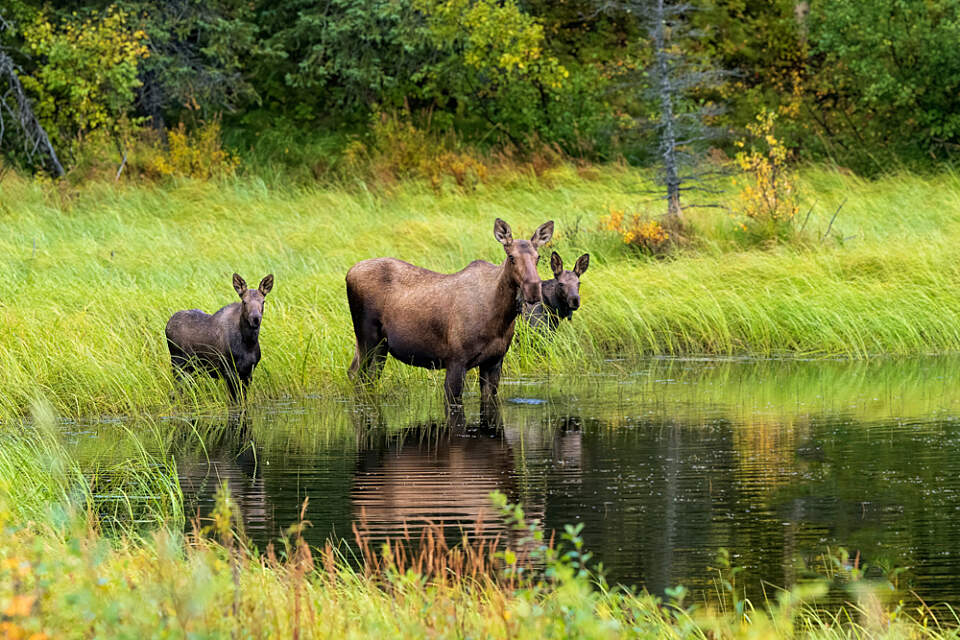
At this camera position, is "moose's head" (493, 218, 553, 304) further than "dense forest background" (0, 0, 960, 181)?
No

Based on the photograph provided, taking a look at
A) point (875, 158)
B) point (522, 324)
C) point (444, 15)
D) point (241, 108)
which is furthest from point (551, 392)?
point (241, 108)

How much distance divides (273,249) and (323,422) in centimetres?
744

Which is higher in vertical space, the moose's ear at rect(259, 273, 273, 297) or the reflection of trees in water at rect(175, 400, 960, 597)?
the moose's ear at rect(259, 273, 273, 297)

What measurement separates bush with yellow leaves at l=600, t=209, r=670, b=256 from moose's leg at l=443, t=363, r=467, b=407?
7698 mm

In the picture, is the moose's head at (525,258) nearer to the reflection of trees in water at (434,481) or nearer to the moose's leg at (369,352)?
the reflection of trees in water at (434,481)

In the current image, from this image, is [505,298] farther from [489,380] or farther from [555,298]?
[555,298]

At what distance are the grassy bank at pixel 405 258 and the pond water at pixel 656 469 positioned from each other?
0.90 m

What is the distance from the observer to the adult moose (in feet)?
41.0

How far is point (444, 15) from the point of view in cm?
3212

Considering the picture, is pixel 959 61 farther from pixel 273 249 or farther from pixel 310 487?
pixel 310 487

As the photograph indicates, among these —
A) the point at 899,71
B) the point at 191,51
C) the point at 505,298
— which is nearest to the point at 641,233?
the point at 505,298

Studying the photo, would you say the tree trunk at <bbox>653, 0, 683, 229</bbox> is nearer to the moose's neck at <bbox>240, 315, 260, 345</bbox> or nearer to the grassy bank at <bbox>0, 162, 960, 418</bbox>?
the grassy bank at <bbox>0, 162, 960, 418</bbox>

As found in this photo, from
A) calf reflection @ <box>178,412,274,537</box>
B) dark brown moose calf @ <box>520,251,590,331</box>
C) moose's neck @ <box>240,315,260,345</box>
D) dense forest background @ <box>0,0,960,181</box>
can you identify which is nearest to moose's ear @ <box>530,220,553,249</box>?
dark brown moose calf @ <box>520,251,590,331</box>

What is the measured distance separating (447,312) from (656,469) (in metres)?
3.24
